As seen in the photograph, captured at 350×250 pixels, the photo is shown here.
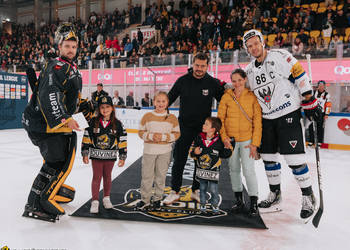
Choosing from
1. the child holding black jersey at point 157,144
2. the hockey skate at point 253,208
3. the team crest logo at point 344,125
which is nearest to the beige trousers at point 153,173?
the child holding black jersey at point 157,144

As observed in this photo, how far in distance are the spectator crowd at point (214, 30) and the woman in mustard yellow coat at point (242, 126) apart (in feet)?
20.0

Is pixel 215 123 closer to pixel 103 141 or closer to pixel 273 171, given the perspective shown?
pixel 273 171

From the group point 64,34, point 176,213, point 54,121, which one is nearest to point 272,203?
point 176,213

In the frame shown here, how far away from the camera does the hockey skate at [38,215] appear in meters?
2.31

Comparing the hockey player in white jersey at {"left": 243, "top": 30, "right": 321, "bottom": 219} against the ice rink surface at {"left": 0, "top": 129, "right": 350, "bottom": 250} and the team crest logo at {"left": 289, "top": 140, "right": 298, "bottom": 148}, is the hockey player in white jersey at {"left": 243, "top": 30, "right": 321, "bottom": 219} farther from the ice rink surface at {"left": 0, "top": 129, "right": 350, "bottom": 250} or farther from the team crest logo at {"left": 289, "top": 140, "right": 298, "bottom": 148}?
the ice rink surface at {"left": 0, "top": 129, "right": 350, "bottom": 250}

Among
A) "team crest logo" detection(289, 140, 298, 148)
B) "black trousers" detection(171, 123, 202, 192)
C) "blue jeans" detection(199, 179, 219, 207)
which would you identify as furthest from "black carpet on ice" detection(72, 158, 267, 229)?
"team crest logo" detection(289, 140, 298, 148)

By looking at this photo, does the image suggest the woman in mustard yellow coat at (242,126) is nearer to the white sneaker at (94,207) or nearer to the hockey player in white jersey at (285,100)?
the hockey player in white jersey at (285,100)

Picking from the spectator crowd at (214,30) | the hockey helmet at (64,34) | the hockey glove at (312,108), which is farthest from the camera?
the spectator crowd at (214,30)

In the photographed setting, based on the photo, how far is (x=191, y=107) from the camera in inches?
109

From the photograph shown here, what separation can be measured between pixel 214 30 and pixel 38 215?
11040mm

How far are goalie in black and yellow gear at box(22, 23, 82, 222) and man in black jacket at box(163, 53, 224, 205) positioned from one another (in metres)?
1.02

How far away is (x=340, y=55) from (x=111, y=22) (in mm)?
15116

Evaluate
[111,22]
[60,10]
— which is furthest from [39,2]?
[111,22]

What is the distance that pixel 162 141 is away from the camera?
8.30ft
